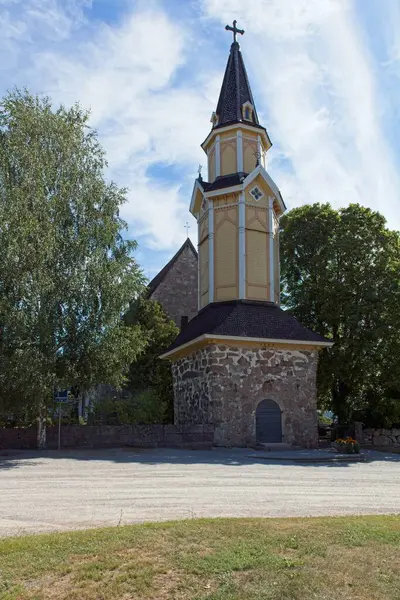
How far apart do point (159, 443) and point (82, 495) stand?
9.91 metres

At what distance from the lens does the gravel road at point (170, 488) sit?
27.9 ft

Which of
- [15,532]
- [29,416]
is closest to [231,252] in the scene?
A: [29,416]

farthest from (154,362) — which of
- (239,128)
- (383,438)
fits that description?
(239,128)

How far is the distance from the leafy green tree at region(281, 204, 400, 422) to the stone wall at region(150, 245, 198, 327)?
24.5 ft

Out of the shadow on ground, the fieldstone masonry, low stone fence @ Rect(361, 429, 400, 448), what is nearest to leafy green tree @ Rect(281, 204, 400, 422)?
low stone fence @ Rect(361, 429, 400, 448)

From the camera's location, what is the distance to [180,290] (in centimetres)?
3566

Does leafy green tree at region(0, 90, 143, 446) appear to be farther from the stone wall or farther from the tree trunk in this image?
the stone wall

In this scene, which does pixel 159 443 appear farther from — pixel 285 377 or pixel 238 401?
pixel 285 377

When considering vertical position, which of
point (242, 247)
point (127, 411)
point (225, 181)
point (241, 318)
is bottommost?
point (127, 411)

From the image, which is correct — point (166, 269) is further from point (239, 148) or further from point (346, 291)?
point (346, 291)

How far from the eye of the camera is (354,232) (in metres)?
28.2

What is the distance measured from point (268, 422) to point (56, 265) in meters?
9.79

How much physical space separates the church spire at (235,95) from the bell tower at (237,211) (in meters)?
0.05

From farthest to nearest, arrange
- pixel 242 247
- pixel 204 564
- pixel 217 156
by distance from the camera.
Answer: pixel 217 156 < pixel 242 247 < pixel 204 564
